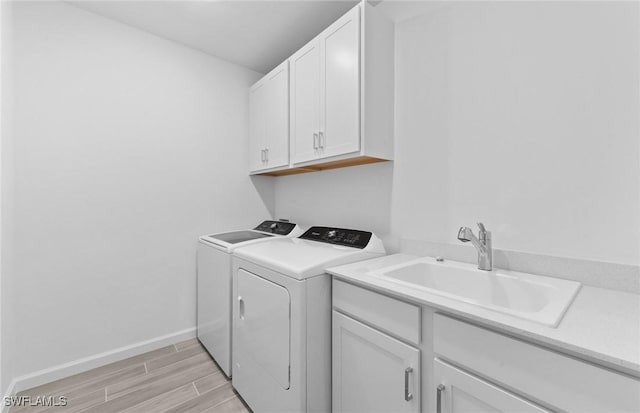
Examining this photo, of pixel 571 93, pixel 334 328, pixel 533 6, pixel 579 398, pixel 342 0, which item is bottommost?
pixel 334 328

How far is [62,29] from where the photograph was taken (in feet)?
6.08

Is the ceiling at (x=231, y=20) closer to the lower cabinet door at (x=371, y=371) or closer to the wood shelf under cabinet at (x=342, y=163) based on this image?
the wood shelf under cabinet at (x=342, y=163)

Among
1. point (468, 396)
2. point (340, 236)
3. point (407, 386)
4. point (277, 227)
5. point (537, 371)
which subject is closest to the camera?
point (537, 371)

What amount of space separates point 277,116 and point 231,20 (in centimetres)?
75

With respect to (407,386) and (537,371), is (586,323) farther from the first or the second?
(407,386)

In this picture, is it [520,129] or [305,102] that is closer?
[520,129]

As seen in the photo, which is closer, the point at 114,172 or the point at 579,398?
the point at 579,398

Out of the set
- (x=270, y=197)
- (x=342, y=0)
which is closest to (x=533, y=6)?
(x=342, y=0)

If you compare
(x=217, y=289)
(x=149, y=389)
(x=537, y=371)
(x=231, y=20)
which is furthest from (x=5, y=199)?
(x=537, y=371)

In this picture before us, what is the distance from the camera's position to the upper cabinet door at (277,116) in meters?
2.20

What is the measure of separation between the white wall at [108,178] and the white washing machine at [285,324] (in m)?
0.94

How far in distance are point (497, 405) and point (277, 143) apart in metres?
2.07

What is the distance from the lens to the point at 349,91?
5.41 ft

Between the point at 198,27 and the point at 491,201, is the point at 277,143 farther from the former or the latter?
the point at 491,201
